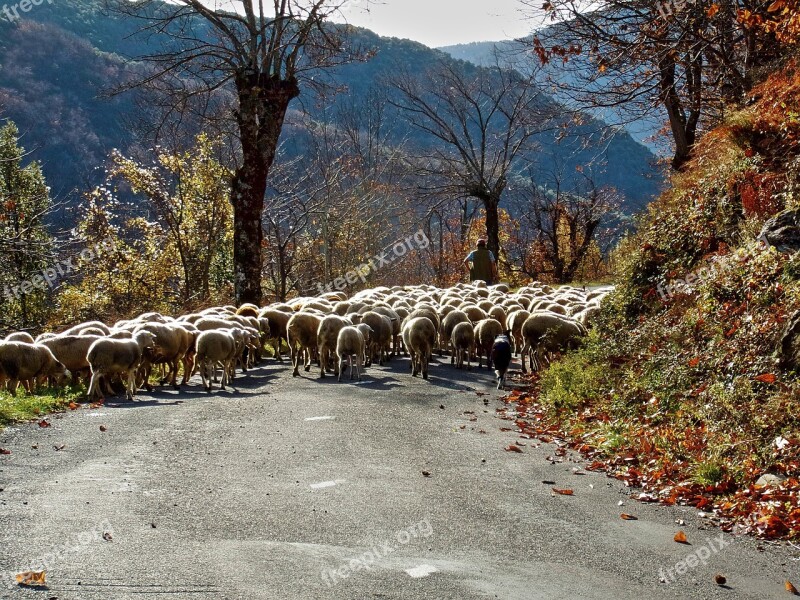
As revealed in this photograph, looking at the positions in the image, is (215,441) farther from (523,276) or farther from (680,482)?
(523,276)

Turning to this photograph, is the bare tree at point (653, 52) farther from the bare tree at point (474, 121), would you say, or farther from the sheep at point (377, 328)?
the bare tree at point (474, 121)

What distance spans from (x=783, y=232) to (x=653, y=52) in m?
5.20

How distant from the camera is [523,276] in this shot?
47.1 meters

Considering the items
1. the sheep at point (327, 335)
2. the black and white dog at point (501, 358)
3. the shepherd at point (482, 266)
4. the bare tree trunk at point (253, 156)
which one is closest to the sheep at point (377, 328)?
the sheep at point (327, 335)

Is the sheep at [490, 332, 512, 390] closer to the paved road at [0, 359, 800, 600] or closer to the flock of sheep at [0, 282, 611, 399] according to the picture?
the flock of sheep at [0, 282, 611, 399]

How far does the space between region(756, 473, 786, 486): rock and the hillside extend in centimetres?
5

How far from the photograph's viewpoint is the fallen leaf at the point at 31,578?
5.10 m

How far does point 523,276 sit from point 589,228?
5.39 m

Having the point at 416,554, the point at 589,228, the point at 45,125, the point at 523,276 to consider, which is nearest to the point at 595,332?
the point at 416,554

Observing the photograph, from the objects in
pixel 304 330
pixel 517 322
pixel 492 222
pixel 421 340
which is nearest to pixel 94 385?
pixel 304 330

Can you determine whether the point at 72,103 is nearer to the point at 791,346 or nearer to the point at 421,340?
the point at 421,340

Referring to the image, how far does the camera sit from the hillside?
807cm

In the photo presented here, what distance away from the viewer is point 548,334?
15883 mm

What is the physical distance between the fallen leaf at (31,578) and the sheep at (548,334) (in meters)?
11.6
